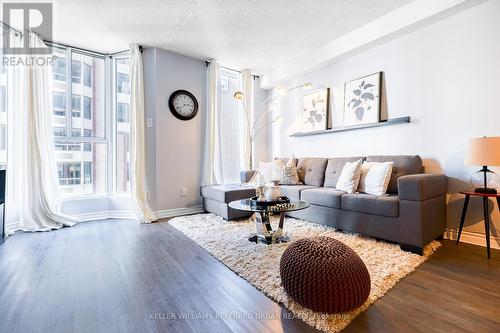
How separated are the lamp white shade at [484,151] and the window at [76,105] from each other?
15.8ft

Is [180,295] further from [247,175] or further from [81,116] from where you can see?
[81,116]

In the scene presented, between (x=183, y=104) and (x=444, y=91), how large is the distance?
11.4ft

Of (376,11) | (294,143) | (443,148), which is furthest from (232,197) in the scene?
→ (376,11)

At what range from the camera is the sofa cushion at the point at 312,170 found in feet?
11.9

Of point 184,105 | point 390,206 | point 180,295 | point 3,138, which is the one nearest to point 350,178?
point 390,206

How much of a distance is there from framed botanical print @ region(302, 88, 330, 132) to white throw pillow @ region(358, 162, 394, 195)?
1321 mm

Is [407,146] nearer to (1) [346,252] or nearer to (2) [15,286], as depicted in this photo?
(1) [346,252]

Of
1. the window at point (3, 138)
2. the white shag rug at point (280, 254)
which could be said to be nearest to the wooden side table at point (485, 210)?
the white shag rug at point (280, 254)

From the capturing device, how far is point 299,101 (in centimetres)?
444

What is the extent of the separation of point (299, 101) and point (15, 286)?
424cm

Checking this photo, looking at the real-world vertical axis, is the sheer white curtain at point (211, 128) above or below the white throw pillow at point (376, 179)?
above

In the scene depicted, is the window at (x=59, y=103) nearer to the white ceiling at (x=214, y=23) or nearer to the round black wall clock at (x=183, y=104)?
the white ceiling at (x=214, y=23)

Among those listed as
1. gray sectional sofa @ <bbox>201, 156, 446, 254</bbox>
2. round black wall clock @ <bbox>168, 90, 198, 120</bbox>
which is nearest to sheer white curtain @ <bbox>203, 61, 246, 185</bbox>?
round black wall clock @ <bbox>168, 90, 198, 120</bbox>

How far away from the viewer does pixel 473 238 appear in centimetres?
247
